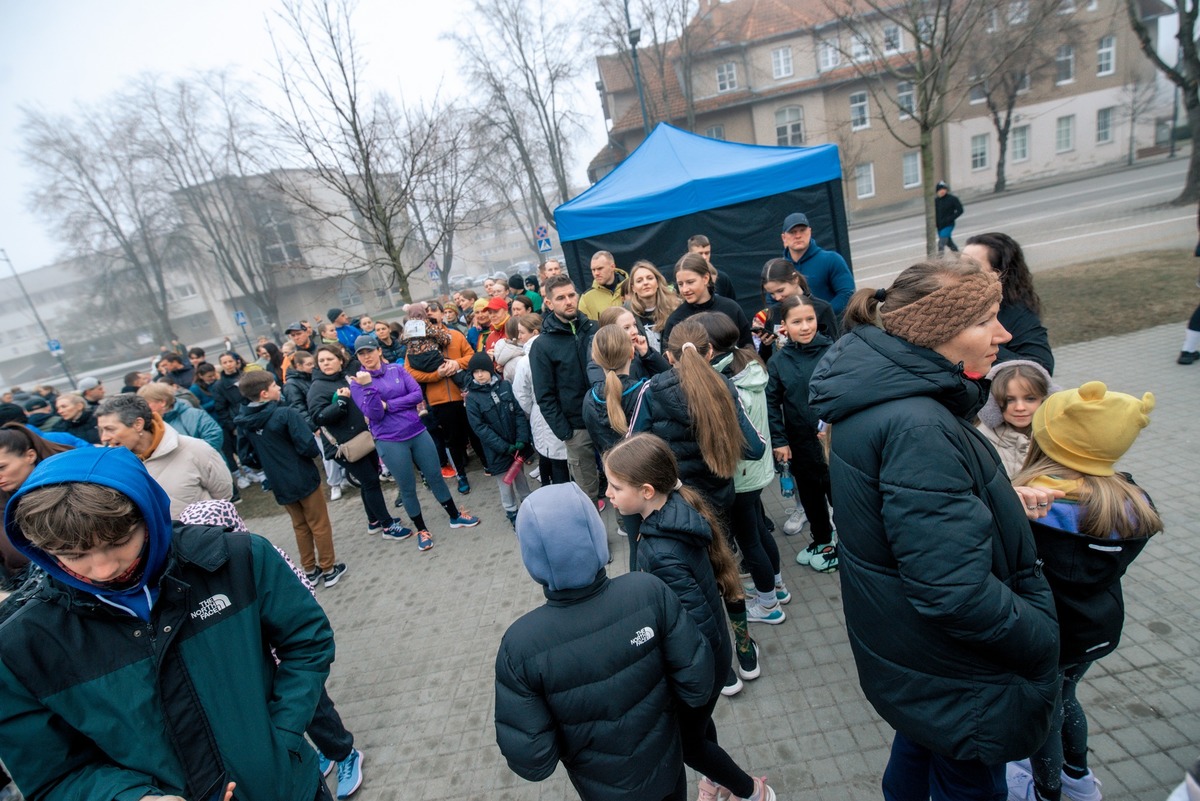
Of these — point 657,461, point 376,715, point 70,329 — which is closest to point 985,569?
point 657,461

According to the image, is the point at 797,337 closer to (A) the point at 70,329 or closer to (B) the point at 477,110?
(B) the point at 477,110

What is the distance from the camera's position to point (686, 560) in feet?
7.57

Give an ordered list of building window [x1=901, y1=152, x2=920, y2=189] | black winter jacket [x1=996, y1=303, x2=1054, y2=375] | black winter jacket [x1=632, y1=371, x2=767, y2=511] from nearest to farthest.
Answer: black winter jacket [x1=996, y1=303, x2=1054, y2=375]
black winter jacket [x1=632, y1=371, x2=767, y2=511]
building window [x1=901, y1=152, x2=920, y2=189]

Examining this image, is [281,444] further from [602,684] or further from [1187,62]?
[1187,62]

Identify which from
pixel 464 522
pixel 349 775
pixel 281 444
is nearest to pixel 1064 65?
pixel 464 522

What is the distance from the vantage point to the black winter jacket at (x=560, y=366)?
4570 mm

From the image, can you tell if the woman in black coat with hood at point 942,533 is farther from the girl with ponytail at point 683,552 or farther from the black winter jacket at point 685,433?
the black winter jacket at point 685,433

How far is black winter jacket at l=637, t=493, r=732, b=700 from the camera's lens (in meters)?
2.26

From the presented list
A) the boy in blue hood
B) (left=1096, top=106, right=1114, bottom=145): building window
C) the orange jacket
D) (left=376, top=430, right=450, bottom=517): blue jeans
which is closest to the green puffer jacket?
the boy in blue hood

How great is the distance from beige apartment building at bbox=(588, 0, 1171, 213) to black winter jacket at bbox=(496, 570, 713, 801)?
33.1 meters

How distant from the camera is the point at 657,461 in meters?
2.32

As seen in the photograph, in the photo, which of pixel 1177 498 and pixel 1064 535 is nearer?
pixel 1064 535

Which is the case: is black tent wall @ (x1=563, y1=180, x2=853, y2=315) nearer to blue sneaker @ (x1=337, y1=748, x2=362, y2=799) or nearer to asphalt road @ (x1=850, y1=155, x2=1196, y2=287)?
blue sneaker @ (x1=337, y1=748, x2=362, y2=799)

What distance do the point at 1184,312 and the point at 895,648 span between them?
28.2ft
